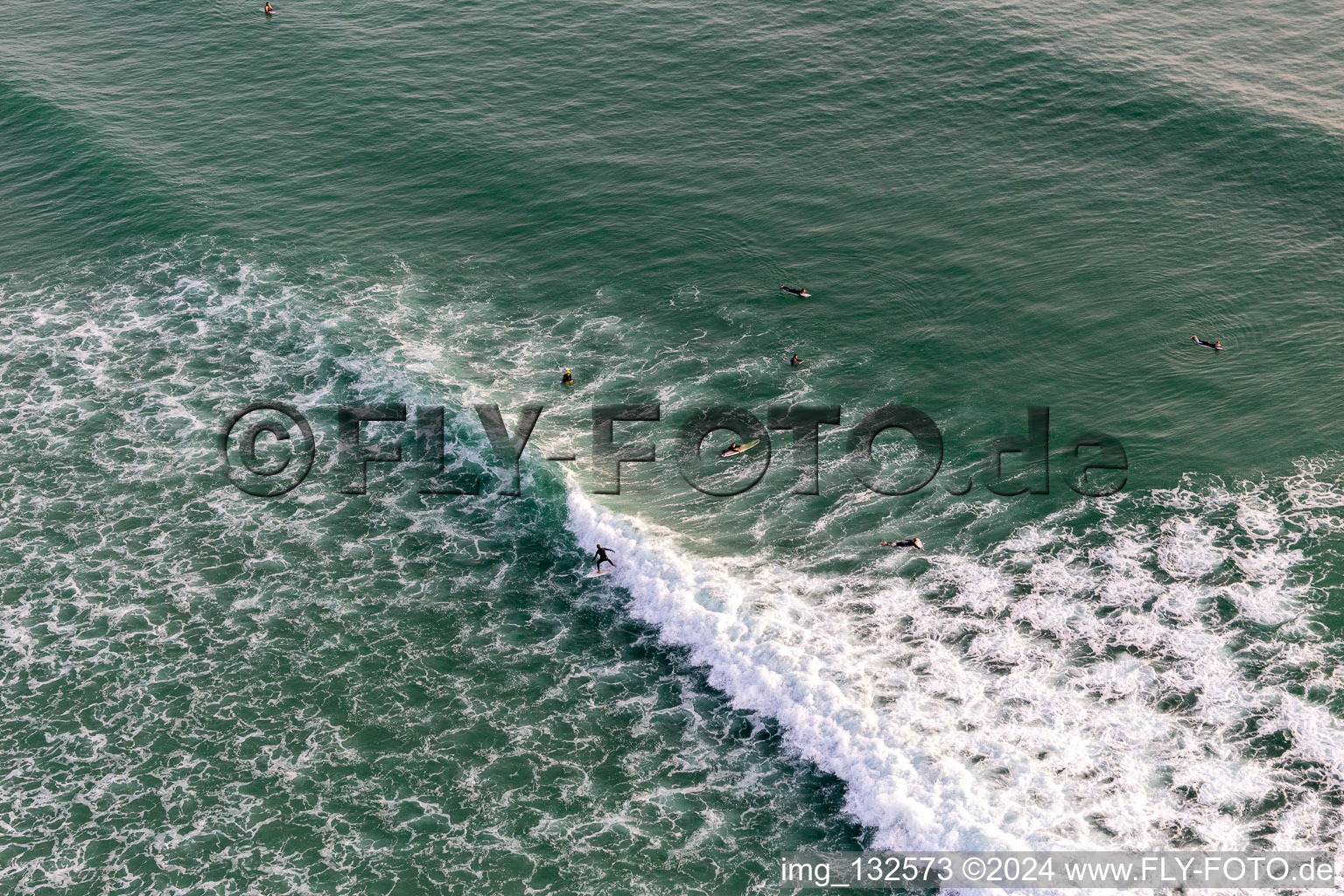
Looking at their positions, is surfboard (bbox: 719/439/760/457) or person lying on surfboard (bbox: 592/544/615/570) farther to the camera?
surfboard (bbox: 719/439/760/457)

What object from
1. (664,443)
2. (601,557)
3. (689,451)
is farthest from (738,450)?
(601,557)

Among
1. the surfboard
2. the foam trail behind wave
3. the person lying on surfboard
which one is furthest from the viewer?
the surfboard

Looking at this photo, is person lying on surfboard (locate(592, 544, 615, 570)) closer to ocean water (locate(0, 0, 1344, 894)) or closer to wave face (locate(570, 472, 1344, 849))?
wave face (locate(570, 472, 1344, 849))

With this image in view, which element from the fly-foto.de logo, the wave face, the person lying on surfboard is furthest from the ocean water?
the person lying on surfboard

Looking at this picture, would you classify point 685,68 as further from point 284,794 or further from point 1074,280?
point 284,794

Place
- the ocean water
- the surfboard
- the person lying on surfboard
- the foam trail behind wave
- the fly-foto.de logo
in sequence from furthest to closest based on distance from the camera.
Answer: the surfboard
the fly-foto.de logo
the person lying on surfboard
the ocean water
the foam trail behind wave

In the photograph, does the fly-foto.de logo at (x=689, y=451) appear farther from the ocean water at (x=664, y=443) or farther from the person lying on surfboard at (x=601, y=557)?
the person lying on surfboard at (x=601, y=557)

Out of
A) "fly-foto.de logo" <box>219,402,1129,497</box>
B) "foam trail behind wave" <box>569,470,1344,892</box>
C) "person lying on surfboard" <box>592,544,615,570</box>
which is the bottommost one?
"foam trail behind wave" <box>569,470,1344,892</box>

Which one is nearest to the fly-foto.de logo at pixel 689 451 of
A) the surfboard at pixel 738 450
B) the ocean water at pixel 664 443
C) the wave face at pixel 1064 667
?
the surfboard at pixel 738 450

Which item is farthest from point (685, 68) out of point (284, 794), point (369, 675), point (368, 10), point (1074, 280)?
point (284, 794)
